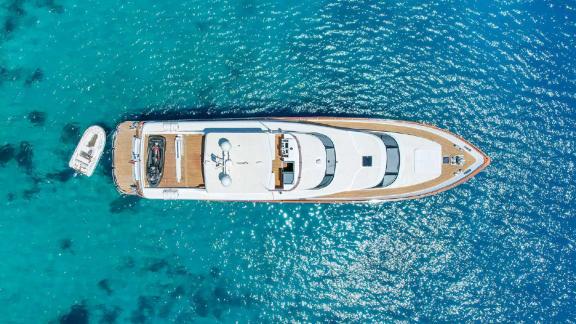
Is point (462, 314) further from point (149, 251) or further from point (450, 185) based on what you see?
point (149, 251)

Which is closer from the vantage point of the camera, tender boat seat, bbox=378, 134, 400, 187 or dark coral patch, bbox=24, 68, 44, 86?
tender boat seat, bbox=378, 134, 400, 187

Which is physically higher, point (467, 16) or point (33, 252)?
point (467, 16)

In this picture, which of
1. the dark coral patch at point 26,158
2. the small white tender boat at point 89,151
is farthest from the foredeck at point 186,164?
the dark coral patch at point 26,158

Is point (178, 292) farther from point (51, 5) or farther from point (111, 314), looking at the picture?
point (51, 5)

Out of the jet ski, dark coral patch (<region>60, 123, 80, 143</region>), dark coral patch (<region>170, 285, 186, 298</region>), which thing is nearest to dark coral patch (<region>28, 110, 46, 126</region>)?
dark coral patch (<region>60, 123, 80, 143</region>)

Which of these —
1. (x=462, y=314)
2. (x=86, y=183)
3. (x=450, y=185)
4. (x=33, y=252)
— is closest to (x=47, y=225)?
(x=33, y=252)

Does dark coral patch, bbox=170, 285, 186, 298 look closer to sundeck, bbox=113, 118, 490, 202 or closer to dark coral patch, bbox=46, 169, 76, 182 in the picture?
sundeck, bbox=113, 118, 490, 202

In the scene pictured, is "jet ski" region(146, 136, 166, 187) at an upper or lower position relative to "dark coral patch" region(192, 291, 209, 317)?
upper
